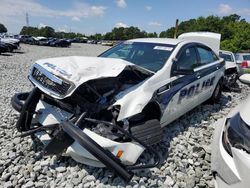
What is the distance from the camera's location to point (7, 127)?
14.2ft

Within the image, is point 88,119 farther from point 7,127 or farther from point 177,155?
point 7,127

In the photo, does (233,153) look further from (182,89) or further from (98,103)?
(182,89)

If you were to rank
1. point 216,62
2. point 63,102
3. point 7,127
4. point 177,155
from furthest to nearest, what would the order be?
point 216,62 < point 7,127 < point 177,155 < point 63,102

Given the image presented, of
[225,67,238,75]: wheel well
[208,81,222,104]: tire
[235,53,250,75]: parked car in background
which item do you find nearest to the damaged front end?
[208,81,222,104]: tire

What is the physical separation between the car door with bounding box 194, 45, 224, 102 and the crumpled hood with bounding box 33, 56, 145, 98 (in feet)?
6.80

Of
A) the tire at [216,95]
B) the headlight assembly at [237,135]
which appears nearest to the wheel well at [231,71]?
the tire at [216,95]

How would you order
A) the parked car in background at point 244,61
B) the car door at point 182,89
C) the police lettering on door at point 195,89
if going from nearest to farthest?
the car door at point 182,89 < the police lettering on door at point 195,89 < the parked car in background at point 244,61

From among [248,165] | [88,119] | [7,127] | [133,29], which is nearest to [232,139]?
[248,165]

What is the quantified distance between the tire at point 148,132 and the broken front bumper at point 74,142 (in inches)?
6.0

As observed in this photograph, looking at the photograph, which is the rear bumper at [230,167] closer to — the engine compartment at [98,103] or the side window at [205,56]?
the engine compartment at [98,103]

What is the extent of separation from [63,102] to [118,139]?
0.88 metres

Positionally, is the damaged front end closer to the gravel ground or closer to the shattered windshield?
the gravel ground

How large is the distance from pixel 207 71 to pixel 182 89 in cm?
137

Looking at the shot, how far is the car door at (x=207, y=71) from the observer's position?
5.11m
